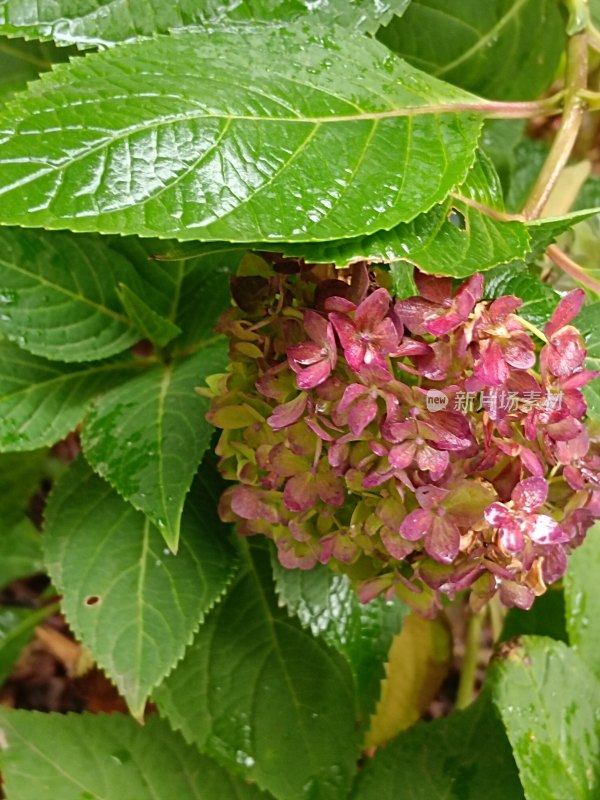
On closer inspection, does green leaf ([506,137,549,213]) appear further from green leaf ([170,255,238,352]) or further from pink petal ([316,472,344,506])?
pink petal ([316,472,344,506])

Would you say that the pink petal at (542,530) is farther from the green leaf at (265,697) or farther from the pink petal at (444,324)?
the green leaf at (265,697)

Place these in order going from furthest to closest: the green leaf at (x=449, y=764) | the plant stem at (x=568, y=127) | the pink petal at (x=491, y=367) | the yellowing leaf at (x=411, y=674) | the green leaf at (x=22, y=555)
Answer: the green leaf at (x=22, y=555), the yellowing leaf at (x=411, y=674), the green leaf at (x=449, y=764), the plant stem at (x=568, y=127), the pink petal at (x=491, y=367)

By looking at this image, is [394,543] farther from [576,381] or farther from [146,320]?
[146,320]

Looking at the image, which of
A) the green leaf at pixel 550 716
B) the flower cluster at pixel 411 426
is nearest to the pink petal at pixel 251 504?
the flower cluster at pixel 411 426

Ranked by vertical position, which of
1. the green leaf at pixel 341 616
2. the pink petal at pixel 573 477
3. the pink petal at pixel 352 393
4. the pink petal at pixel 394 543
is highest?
the pink petal at pixel 352 393

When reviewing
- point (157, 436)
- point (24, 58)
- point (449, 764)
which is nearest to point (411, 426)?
point (157, 436)

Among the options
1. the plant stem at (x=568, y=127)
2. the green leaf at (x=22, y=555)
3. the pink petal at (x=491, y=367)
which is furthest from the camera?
the green leaf at (x=22, y=555)
